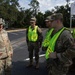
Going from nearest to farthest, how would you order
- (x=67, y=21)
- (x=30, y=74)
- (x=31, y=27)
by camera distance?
(x=30, y=74) → (x=31, y=27) → (x=67, y=21)

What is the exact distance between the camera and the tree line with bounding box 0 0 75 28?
54125 millimetres

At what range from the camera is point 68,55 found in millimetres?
4070

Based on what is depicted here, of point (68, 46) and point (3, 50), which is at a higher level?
point (68, 46)

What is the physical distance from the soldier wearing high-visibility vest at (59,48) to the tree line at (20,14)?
111ft

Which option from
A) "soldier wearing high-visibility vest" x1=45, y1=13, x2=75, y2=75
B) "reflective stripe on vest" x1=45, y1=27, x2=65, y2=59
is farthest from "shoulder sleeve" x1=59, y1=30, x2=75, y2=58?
"reflective stripe on vest" x1=45, y1=27, x2=65, y2=59

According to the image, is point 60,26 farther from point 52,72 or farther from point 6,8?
point 6,8

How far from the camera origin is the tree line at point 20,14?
178 ft

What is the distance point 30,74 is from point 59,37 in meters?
4.36

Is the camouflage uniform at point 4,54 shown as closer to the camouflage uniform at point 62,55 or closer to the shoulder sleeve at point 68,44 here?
the camouflage uniform at point 62,55

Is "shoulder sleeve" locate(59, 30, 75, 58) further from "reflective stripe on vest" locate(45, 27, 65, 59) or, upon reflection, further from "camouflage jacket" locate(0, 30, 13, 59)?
"camouflage jacket" locate(0, 30, 13, 59)

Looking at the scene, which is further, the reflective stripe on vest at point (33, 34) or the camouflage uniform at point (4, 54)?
the reflective stripe on vest at point (33, 34)

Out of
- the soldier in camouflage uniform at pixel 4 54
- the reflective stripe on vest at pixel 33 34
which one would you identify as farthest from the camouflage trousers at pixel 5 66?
the reflective stripe on vest at pixel 33 34

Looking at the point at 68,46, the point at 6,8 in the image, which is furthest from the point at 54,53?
the point at 6,8

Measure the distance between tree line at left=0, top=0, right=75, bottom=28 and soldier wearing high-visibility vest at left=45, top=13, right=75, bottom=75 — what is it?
3370 cm
